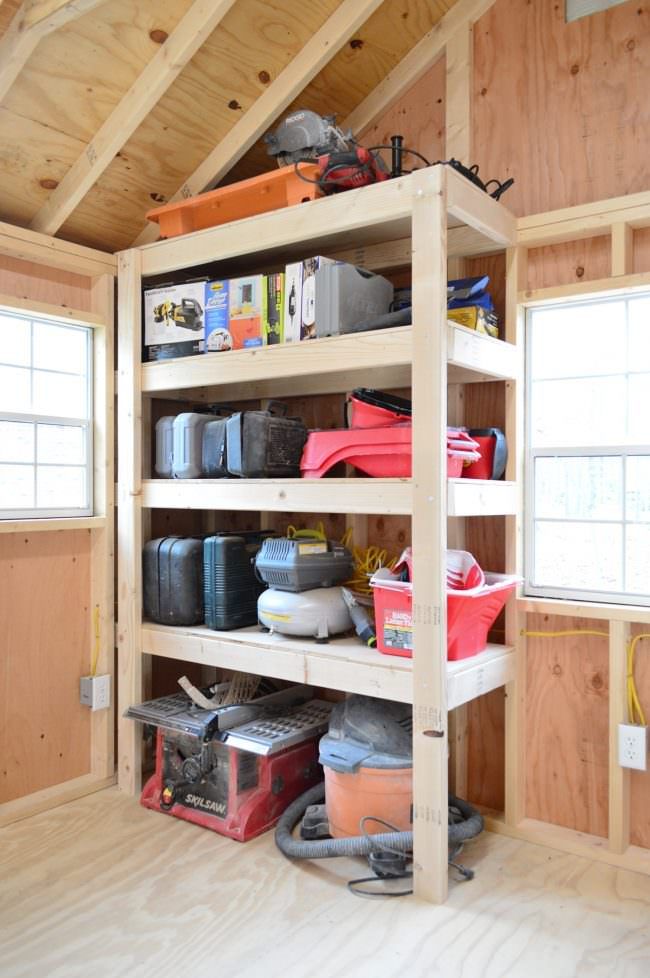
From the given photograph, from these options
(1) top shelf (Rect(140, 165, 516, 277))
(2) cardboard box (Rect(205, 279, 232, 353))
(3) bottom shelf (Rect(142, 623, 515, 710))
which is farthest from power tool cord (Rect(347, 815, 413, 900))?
(1) top shelf (Rect(140, 165, 516, 277))

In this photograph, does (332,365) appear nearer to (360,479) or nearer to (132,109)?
(360,479)

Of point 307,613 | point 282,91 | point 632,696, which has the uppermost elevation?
point 282,91

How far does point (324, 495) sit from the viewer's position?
2656 millimetres

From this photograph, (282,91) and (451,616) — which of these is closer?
(451,616)

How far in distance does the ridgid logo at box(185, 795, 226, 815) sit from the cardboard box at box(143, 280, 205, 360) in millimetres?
1714

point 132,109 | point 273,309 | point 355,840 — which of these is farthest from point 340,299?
point 355,840

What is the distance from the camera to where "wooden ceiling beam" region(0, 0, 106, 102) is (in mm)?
2293

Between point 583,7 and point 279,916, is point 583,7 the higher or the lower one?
the higher one

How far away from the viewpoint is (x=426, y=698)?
2.38m

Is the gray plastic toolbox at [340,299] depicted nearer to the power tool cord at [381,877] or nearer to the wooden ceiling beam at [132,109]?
the wooden ceiling beam at [132,109]

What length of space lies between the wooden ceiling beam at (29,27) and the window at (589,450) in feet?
5.92

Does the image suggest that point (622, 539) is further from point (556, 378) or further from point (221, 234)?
point (221, 234)

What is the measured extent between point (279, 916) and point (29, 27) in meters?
2.80

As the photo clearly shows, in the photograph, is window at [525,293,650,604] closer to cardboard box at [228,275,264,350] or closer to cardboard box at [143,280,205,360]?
cardboard box at [228,275,264,350]
